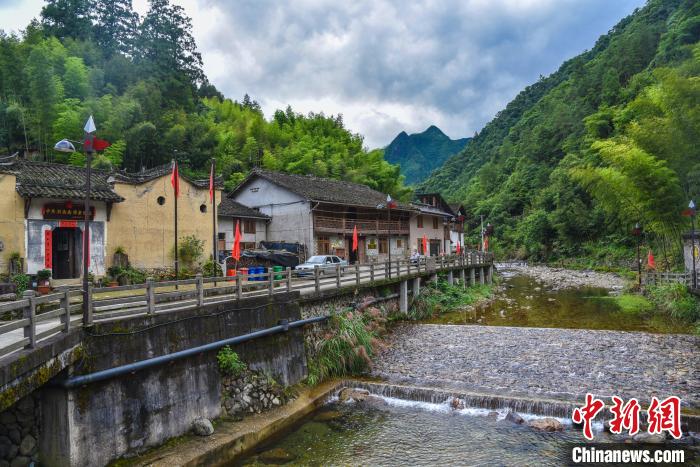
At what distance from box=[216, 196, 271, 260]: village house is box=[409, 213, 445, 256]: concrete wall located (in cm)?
1302

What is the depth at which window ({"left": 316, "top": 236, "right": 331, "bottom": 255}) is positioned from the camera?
99.7 ft

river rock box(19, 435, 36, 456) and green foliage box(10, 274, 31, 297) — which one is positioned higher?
green foliage box(10, 274, 31, 297)

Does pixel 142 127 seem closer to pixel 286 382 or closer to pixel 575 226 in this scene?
pixel 286 382

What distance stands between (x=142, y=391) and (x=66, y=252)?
1277 cm

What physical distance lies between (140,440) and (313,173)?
34971 mm

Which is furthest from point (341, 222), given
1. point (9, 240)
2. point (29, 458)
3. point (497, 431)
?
point (29, 458)

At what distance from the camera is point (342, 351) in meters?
13.8

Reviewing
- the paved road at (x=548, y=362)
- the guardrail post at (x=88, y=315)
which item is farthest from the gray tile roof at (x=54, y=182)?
the paved road at (x=548, y=362)

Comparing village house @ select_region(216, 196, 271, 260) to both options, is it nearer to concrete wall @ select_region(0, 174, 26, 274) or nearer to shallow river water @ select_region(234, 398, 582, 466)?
concrete wall @ select_region(0, 174, 26, 274)

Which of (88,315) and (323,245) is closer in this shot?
(88,315)

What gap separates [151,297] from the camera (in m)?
9.16

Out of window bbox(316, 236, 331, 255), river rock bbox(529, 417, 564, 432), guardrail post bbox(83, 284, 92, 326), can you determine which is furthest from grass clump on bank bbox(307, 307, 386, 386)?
window bbox(316, 236, 331, 255)

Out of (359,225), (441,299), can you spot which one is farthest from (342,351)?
(359,225)

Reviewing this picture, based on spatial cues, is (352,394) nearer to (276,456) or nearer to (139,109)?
(276,456)
